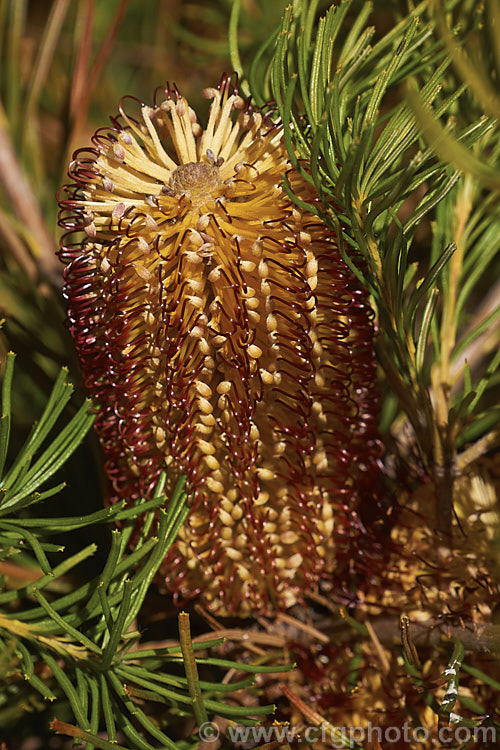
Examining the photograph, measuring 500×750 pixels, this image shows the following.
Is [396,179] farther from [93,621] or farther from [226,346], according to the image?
[93,621]

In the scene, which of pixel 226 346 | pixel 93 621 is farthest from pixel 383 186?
pixel 93 621

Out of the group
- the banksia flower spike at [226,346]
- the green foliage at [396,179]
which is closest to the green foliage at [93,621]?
the banksia flower spike at [226,346]

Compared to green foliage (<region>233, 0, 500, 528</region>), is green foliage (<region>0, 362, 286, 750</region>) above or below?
below

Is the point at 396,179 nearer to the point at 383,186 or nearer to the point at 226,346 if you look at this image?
the point at 383,186

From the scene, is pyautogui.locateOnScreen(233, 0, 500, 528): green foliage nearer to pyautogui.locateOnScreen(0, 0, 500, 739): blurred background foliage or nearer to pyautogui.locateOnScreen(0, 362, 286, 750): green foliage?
pyautogui.locateOnScreen(0, 0, 500, 739): blurred background foliage

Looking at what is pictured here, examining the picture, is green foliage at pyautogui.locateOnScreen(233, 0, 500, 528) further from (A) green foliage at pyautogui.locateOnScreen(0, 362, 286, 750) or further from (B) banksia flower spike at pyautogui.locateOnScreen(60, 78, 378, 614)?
(A) green foliage at pyautogui.locateOnScreen(0, 362, 286, 750)

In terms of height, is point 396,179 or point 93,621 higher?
point 396,179

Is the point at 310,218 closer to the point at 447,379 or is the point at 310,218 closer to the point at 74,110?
the point at 447,379

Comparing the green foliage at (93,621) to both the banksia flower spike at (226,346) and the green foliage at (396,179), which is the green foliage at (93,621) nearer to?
the banksia flower spike at (226,346)

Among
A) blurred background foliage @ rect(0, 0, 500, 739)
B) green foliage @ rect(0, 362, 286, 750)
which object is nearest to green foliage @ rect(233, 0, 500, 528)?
blurred background foliage @ rect(0, 0, 500, 739)
